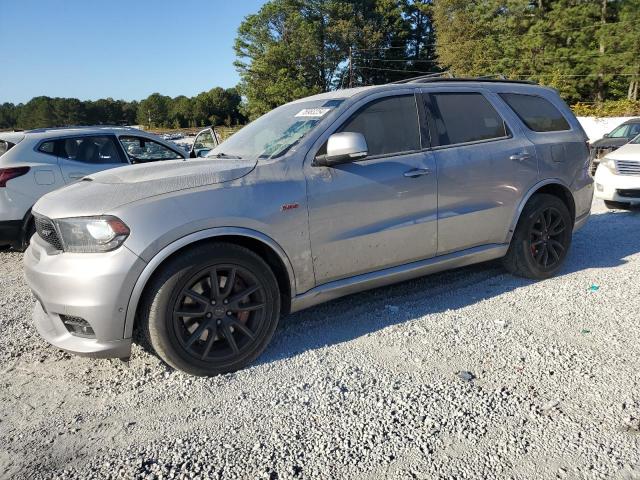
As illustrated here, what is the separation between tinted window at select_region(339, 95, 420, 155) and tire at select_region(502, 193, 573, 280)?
56.6 inches

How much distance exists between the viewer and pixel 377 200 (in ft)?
11.8

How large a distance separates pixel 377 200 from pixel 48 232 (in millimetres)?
2206

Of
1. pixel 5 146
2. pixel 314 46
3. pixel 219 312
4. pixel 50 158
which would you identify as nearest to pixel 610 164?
pixel 219 312

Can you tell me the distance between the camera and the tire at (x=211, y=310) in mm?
2902

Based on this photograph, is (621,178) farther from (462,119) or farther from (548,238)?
(462,119)

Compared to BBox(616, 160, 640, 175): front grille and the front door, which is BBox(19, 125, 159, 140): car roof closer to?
the front door

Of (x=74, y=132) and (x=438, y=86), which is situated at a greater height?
(x=438, y=86)

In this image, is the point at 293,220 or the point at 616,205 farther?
the point at 616,205

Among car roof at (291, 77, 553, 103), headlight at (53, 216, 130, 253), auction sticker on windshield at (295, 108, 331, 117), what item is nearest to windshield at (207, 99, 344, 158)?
auction sticker on windshield at (295, 108, 331, 117)

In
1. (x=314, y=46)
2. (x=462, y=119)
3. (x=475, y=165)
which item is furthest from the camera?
(x=314, y=46)

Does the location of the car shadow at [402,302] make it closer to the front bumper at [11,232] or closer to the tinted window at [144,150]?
the front bumper at [11,232]

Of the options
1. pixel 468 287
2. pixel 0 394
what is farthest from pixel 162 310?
pixel 468 287

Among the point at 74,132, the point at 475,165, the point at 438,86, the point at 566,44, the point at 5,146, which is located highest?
the point at 566,44

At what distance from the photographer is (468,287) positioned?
4.55m
